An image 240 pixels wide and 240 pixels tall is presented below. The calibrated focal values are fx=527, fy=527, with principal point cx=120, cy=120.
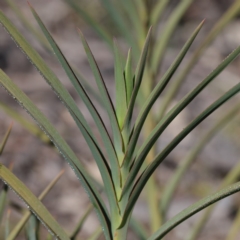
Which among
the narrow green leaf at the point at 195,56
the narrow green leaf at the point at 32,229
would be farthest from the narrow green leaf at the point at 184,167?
the narrow green leaf at the point at 32,229

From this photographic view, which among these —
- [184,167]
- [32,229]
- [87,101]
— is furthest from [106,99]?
[184,167]

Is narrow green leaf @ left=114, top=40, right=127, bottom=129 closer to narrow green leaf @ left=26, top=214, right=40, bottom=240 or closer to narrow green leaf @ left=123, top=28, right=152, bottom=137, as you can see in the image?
narrow green leaf @ left=123, top=28, right=152, bottom=137

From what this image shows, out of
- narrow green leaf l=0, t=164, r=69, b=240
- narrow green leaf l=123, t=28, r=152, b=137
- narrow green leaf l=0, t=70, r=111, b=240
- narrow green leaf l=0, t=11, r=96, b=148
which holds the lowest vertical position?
narrow green leaf l=0, t=164, r=69, b=240

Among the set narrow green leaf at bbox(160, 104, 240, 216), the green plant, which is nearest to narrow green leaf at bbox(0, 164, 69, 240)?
the green plant

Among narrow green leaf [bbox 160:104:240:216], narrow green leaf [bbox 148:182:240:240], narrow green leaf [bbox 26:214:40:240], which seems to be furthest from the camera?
narrow green leaf [bbox 160:104:240:216]

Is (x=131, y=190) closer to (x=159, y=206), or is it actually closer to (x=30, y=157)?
(x=159, y=206)

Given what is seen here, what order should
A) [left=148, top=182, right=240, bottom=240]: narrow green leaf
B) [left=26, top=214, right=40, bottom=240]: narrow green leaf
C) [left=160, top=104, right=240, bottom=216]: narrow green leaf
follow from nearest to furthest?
1. [left=148, top=182, right=240, bottom=240]: narrow green leaf
2. [left=26, top=214, right=40, bottom=240]: narrow green leaf
3. [left=160, top=104, right=240, bottom=216]: narrow green leaf
